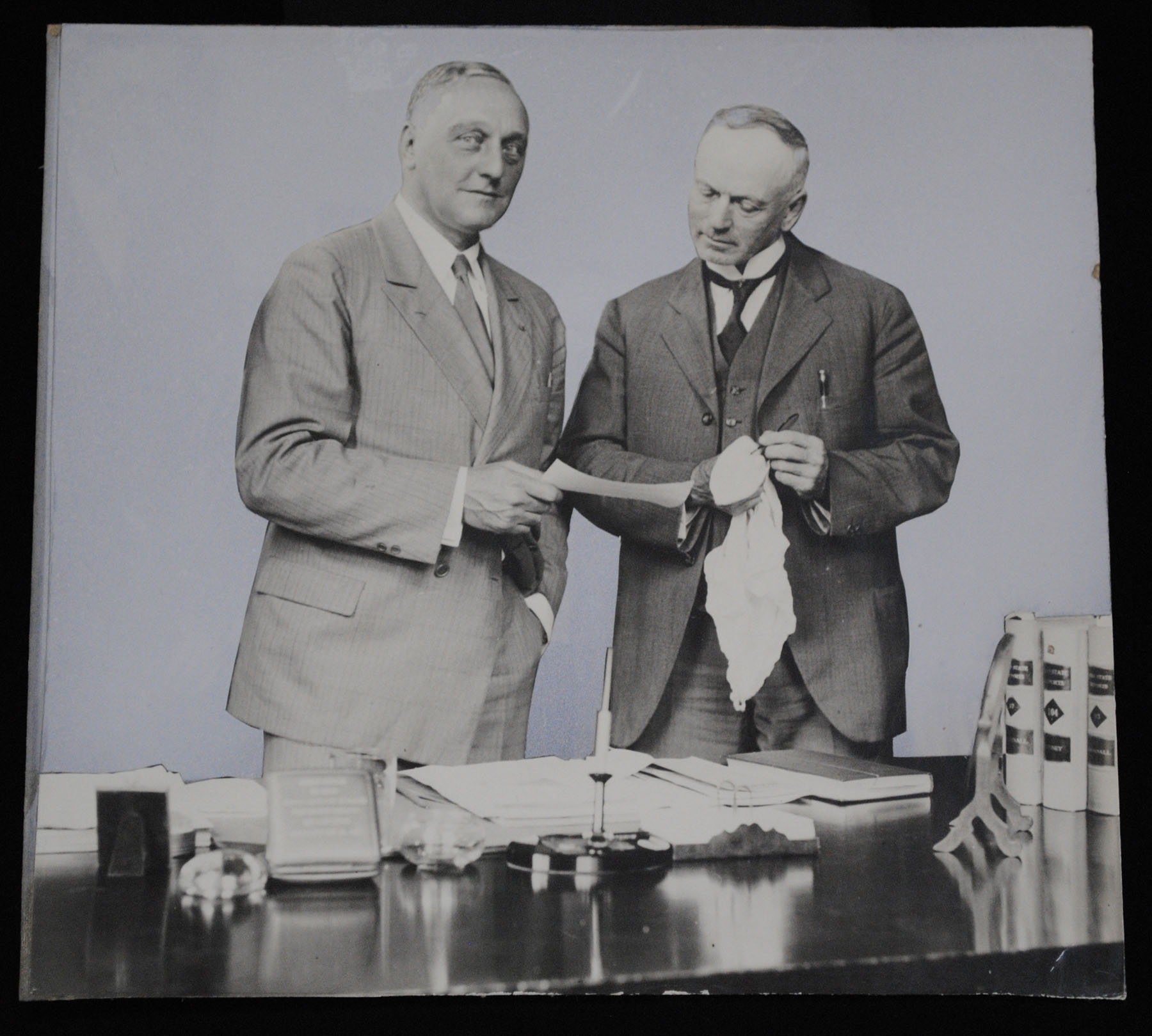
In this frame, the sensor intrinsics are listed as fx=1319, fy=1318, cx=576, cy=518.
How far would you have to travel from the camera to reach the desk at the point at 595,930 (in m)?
2.00

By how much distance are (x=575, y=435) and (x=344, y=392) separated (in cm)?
44

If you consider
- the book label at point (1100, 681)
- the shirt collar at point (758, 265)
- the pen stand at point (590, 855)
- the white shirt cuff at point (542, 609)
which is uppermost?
the shirt collar at point (758, 265)

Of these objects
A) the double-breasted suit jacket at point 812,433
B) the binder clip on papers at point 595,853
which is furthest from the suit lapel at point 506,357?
the binder clip on papers at point 595,853

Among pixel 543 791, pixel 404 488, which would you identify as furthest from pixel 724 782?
pixel 404 488

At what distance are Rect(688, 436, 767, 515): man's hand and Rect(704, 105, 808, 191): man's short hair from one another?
1.76 feet

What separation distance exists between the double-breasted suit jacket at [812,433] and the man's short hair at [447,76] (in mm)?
502

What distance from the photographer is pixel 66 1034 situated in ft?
7.57

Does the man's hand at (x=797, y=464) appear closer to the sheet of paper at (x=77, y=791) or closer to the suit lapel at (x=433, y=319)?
the suit lapel at (x=433, y=319)

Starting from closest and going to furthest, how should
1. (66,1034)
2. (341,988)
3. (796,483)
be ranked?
(341,988) < (66,1034) < (796,483)

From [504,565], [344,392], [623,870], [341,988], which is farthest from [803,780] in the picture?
[344,392]

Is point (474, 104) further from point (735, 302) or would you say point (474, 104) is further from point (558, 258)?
point (735, 302)

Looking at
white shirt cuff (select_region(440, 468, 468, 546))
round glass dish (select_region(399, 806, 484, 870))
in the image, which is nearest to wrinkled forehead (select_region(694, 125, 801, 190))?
white shirt cuff (select_region(440, 468, 468, 546))

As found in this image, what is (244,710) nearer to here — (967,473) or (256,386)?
(256,386)

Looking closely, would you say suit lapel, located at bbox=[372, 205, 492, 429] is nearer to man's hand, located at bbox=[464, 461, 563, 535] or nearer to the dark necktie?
man's hand, located at bbox=[464, 461, 563, 535]
